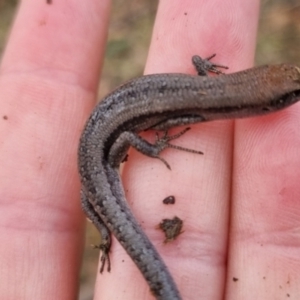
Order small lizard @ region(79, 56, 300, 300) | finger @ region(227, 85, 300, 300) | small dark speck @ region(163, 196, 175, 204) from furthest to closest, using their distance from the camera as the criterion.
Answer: small dark speck @ region(163, 196, 175, 204) < small lizard @ region(79, 56, 300, 300) < finger @ region(227, 85, 300, 300)

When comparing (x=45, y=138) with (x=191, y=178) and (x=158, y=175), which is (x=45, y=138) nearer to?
(x=158, y=175)

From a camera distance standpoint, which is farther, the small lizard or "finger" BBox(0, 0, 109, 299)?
"finger" BBox(0, 0, 109, 299)

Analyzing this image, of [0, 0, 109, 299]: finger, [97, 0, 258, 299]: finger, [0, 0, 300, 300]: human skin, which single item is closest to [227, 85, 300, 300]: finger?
[0, 0, 300, 300]: human skin

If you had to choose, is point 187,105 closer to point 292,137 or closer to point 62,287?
point 292,137

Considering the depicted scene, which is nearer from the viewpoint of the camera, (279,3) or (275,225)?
(275,225)

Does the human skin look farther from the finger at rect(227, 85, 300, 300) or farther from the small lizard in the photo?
the small lizard

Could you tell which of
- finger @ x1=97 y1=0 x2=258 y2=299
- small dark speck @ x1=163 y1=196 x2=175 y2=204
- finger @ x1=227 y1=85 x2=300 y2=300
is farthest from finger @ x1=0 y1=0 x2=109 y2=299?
finger @ x1=227 y1=85 x2=300 y2=300

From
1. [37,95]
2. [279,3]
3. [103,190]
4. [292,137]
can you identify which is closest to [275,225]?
[292,137]

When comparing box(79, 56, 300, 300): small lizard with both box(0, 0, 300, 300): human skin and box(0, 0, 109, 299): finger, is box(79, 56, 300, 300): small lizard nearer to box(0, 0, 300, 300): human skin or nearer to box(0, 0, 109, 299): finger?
box(0, 0, 300, 300): human skin

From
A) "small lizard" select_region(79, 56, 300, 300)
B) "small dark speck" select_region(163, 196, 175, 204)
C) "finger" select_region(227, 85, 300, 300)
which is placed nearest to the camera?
"finger" select_region(227, 85, 300, 300)

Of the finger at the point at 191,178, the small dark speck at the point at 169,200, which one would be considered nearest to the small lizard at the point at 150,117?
the finger at the point at 191,178
